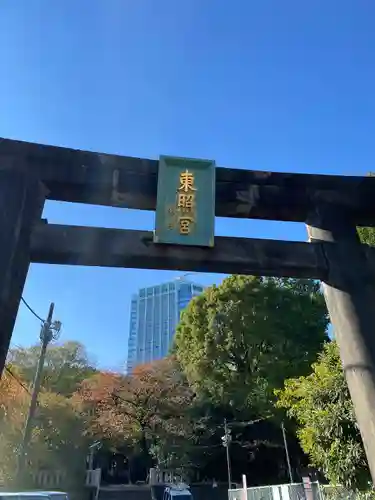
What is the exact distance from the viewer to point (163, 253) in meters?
4.48

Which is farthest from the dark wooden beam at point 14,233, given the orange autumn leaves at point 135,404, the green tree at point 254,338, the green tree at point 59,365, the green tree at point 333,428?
the green tree at point 59,365

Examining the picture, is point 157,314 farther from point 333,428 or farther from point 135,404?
point 333,428

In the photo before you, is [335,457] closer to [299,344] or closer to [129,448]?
[299,344]

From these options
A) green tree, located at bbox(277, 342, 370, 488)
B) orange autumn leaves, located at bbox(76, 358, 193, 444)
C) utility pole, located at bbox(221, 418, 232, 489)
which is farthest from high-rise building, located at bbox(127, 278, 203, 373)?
green tree, located at bbox(277, 342, 370, 488)

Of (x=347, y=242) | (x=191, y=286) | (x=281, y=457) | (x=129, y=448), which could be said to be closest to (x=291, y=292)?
(x=281, y=457)

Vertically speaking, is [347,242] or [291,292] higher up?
[291,292]

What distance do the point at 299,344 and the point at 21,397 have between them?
14.3 meters

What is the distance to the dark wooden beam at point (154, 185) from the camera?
469 centimetres

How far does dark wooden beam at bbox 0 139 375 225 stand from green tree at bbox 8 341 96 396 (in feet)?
81.7

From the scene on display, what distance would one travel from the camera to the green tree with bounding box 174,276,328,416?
2361 centimetres

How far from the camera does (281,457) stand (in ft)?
82.9

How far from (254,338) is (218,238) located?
2058cm

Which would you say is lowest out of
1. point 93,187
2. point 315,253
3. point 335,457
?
point 335,457

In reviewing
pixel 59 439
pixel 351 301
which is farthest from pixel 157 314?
pixel 351 301
